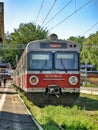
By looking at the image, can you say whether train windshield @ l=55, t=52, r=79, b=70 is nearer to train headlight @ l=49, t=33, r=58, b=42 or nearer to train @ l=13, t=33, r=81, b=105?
train @ l=13, t=33, r=81, b=105

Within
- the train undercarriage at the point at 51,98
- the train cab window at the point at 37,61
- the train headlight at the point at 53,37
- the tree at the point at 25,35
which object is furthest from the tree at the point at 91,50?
the train cab window at the point at 37,61

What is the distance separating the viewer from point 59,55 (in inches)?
873

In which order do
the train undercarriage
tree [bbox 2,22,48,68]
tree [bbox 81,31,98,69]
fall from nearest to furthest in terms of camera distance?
the train undercarriage → tree [bbox 81,31,98,69] → tree [bbox 2,22,48,68]

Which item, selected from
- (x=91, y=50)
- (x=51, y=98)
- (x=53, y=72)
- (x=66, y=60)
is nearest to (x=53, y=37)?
(x=66, y=60)

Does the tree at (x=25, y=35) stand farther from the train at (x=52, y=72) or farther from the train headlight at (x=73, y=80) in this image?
the train headlight at (x=73, y=80)

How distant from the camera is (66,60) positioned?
22.0m

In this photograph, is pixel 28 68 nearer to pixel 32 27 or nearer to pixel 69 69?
pixel 69 69

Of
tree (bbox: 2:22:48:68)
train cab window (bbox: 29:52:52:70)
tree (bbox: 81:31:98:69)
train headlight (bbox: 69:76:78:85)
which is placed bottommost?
train headlight (bbox: 69:76:78:85)

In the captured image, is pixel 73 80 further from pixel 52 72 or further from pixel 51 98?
pixel 51 98

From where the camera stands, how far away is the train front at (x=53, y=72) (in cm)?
2189

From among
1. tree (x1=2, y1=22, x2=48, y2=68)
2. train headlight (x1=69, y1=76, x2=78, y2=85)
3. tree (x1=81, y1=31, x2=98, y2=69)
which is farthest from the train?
tree (x1=2, y1=22, x2=48, y2=68)

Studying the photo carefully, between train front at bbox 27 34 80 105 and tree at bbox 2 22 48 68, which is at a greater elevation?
tree at bbox 2 22 48 68

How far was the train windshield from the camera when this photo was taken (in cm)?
2197

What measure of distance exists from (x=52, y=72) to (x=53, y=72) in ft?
0.16
